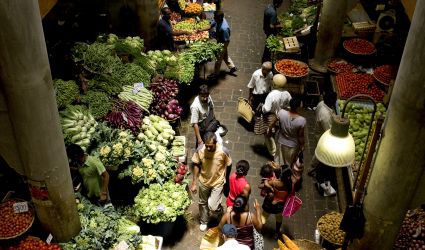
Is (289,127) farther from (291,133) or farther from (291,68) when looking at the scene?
(291,68)

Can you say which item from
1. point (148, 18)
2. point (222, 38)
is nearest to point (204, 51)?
point (222, 38)

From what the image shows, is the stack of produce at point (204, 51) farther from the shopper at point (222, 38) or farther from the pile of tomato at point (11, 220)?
the pile of tomato at point (11, 220)

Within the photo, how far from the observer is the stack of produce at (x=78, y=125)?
8.35m

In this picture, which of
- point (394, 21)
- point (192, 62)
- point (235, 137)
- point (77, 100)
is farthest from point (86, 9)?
point (394, 21)

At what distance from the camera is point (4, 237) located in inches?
272

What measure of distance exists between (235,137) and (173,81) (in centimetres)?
202

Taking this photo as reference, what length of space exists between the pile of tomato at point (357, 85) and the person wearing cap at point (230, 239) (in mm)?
5815

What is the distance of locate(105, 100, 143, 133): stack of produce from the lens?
9.19 m

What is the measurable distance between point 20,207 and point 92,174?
1.22 m

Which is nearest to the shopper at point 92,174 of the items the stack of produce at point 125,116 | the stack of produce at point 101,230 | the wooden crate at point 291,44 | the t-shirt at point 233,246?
the stack of produce at point 101,230

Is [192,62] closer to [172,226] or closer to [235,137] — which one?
[235,137]

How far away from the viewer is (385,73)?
463 inches

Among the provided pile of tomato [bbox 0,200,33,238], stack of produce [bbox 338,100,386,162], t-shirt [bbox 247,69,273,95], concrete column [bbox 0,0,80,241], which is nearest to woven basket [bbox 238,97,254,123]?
t-shirt [bbox 247,69,273,95]

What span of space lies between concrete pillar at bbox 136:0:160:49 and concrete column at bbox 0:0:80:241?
6.92m
